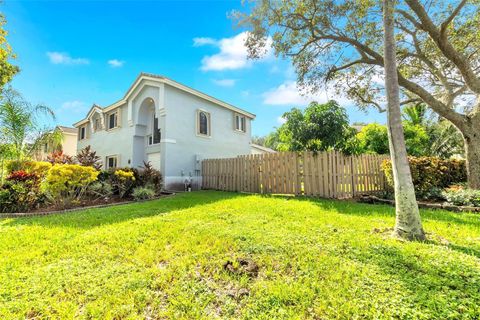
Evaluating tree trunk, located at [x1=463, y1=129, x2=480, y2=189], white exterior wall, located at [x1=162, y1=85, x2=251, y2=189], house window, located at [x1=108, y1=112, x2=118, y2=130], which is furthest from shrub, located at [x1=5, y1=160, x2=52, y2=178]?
tree trunk, located at [x1=463, y1=129, x2=480, y2=189]

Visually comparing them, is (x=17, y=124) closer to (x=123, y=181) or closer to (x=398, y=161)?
(x=123, y=181)

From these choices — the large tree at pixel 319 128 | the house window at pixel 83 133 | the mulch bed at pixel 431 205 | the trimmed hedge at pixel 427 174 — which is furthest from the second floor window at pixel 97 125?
the trimmed hedge at pixel 427 174

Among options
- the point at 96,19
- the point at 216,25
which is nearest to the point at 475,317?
the point at 216,25

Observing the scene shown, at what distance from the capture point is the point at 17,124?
30.2 ft

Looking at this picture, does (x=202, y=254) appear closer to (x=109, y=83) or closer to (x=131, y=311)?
(x=131, y=311)

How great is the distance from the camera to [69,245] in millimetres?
3857

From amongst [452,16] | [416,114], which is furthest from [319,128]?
[416,114]

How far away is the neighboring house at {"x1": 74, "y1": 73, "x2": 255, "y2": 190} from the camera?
12734 millimetres

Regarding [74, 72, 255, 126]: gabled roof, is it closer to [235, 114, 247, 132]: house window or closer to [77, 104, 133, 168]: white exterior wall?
[235, 114, 247, 132]: house window

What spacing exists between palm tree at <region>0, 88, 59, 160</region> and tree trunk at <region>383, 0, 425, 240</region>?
45.8ft

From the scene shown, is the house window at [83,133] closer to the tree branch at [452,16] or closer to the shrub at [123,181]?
the shrub at [123,181]

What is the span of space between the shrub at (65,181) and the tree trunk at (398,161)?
9564 mm

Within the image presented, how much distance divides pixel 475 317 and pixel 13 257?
20.3 ft

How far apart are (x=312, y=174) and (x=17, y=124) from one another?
43.5 feet
